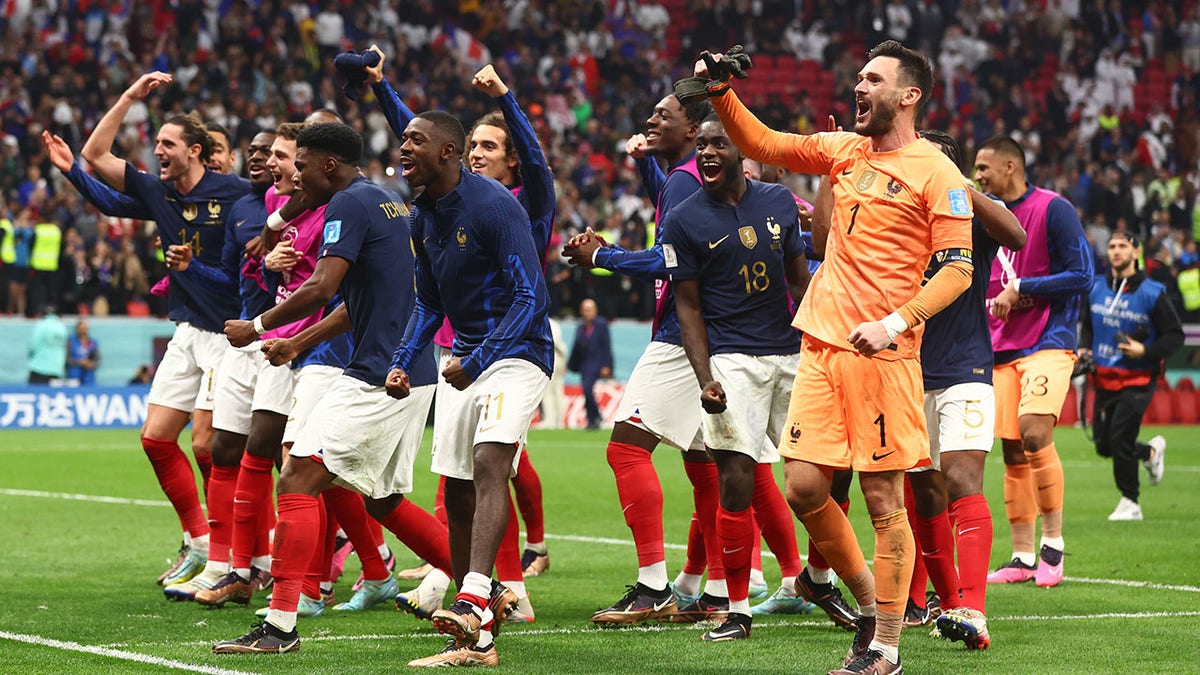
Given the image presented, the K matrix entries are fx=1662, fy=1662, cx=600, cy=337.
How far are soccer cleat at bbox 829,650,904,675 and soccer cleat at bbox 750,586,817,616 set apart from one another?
85.5 inches

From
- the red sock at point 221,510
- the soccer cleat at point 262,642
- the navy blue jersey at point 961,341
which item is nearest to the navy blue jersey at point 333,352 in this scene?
the red sock at point 221,510

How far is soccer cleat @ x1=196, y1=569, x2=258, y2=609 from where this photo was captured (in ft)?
28.8

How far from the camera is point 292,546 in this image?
23.9ft

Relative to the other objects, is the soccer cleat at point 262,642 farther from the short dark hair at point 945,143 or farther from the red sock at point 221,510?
the short dark hair at point 945,143

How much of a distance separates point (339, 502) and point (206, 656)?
1.73 m

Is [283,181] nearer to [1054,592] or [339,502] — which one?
[339,502]

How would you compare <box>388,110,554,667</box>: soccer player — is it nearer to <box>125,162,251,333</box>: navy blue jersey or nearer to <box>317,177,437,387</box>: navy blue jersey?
<box>317,177,437,387</box>: navy blue jersey

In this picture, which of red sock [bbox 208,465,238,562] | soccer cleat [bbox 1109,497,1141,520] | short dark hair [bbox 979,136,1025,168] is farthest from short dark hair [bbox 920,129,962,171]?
soccer cleat [bbox 1109,497,1141,520]

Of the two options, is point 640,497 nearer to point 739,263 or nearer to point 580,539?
point 739,263

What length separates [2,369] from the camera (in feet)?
80.0

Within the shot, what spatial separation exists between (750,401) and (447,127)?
1945 mm

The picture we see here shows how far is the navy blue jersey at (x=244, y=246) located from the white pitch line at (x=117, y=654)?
7.65ft

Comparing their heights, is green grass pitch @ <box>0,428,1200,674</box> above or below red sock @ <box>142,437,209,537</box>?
below

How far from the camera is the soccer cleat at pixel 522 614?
831cm
